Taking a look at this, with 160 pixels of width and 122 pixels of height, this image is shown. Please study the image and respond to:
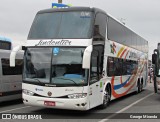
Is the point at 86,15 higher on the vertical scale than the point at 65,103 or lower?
higher

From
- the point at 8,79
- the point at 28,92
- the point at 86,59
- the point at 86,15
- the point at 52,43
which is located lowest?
the point at 28,92

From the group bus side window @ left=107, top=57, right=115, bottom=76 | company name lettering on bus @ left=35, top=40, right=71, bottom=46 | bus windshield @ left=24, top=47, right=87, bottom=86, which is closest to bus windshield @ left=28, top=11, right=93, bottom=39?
company name lettering on bus @ left=35, top=40, right=71, bottom=46

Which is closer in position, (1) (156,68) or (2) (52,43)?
(2) (52,43)

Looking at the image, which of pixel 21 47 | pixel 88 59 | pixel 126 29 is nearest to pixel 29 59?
pixel 21 47

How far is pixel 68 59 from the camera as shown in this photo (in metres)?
10.5

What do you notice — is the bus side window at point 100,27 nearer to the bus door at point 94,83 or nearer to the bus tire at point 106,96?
the bus door at point 94,83

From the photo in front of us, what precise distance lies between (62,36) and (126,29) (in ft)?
22.3

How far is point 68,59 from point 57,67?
0.45m

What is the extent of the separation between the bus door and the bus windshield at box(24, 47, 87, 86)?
538 millimetres

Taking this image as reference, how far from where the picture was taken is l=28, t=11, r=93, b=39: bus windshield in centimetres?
1098

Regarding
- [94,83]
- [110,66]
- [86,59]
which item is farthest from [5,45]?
[86,59]

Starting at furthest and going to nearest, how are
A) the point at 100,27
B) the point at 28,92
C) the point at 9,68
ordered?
the point at 9,68, the point at 100,27, the point at 28,92

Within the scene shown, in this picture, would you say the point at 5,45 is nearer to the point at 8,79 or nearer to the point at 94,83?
the point at 8,79

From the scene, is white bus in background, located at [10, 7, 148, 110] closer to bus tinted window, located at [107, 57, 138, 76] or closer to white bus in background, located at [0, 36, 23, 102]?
bus tinted window, located at [107, 57, 138, 76]
